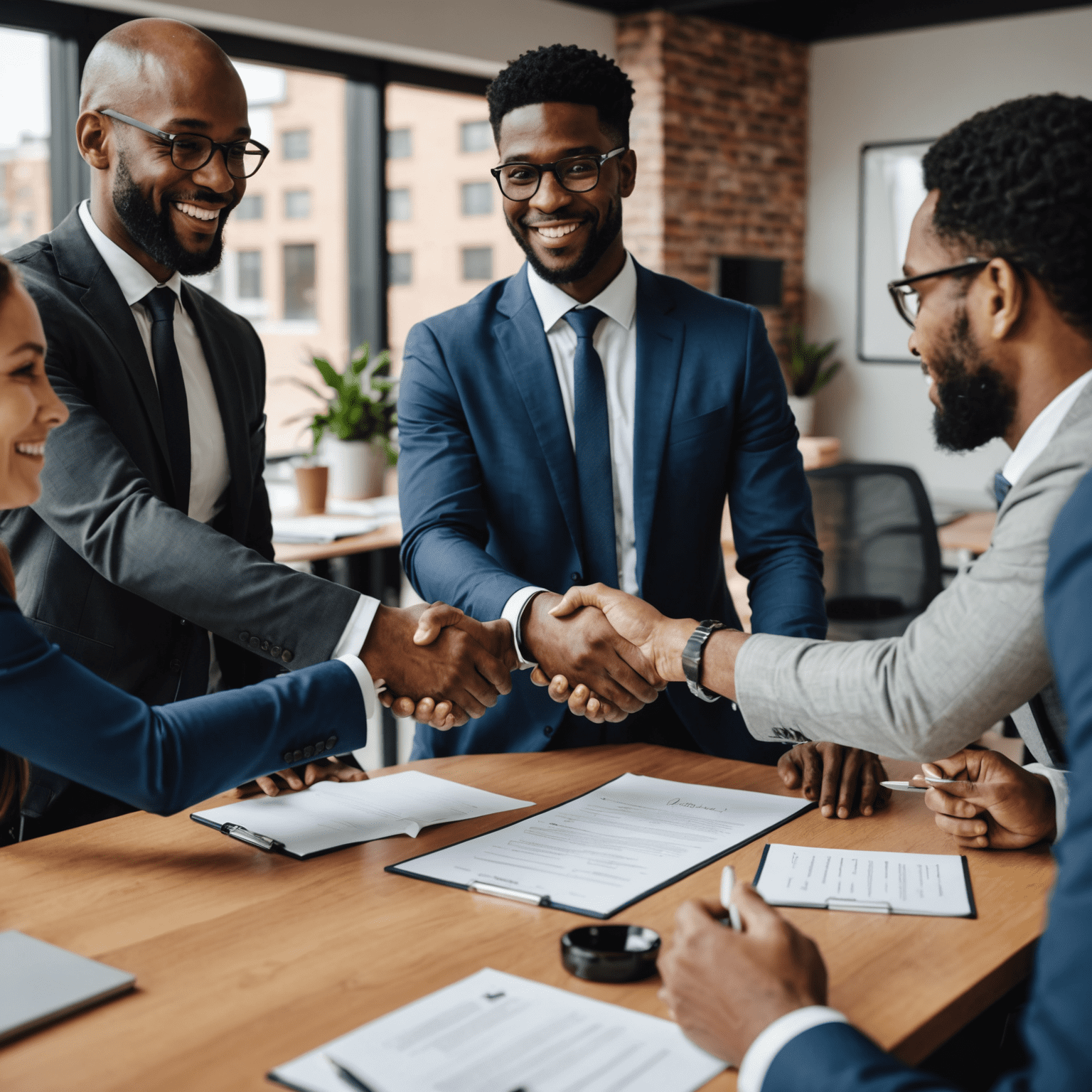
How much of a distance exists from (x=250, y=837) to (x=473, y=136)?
5.70 meters

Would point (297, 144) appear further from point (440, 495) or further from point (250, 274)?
point (440, 495)

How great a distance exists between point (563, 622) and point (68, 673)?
784mm

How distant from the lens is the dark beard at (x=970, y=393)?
1.32 metres

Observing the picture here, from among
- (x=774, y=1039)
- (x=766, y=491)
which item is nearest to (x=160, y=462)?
(x=766, y=491)

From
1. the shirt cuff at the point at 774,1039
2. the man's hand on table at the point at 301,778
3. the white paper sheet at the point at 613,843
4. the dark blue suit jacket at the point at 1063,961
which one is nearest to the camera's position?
the dark blue suit jacket at the point at 1063,961

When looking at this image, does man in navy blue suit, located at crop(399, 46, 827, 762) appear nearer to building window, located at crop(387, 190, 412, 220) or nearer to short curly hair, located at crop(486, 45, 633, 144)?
short curly hair, located at crop(486, 45, 633, 144)

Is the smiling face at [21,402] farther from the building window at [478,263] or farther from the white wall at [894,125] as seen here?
the white wall at [894,125]

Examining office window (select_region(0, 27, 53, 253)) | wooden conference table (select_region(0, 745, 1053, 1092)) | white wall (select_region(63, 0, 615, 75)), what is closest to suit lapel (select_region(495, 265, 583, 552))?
wooden conference table (select_region(0, 745, 1053, 1092))

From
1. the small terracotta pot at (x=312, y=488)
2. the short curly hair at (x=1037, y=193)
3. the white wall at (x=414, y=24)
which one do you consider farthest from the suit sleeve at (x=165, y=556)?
the white wall at (x=414, y=24)

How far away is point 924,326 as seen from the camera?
4.54ft

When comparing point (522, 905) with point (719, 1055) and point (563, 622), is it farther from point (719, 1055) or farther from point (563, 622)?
point (563, 622)

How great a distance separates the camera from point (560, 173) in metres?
2.02

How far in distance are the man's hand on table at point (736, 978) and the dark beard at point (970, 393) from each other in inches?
25.0

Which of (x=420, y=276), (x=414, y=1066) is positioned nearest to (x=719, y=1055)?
(x=414, y=1066)
